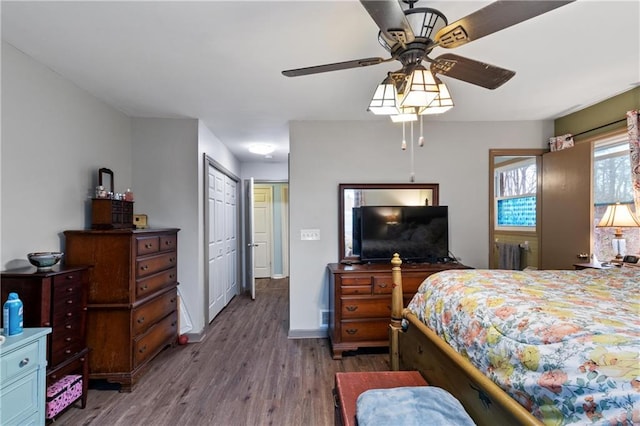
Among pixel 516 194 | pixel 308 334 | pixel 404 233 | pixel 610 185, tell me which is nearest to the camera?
pixel 610 185

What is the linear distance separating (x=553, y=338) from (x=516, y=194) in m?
4.47

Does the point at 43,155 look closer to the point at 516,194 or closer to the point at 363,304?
the point at 363,304

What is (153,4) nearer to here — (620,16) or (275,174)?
(620,16)

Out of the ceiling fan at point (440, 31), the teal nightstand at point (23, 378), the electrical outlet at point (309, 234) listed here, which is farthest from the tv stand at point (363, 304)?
the teal nightstand at point (23, 378)

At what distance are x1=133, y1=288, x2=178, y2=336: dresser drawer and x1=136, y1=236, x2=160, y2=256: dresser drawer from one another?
0.45m

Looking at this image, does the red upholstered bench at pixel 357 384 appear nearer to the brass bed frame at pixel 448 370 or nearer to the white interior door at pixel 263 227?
the brass bed frame at pixel 448 370

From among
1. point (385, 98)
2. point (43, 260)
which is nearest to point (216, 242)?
point (43, 260)

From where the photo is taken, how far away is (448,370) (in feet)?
5.06

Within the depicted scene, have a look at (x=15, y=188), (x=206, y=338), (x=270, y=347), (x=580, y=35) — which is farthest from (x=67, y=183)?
(x=580, y=35)

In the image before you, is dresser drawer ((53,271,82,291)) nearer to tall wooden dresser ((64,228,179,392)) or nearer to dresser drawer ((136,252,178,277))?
tall wooden dresser ((64,228,179,392))

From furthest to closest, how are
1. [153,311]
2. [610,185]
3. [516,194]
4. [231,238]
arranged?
[231,238] < [516,194] < [610,185] < [153,311]

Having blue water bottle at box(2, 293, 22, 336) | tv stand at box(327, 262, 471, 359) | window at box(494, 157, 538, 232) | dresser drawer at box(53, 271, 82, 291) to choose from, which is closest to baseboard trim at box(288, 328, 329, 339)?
tv stand at box(327, 262, 471, 359)

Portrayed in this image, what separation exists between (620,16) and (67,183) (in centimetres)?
388

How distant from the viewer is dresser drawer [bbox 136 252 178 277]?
261 cm
